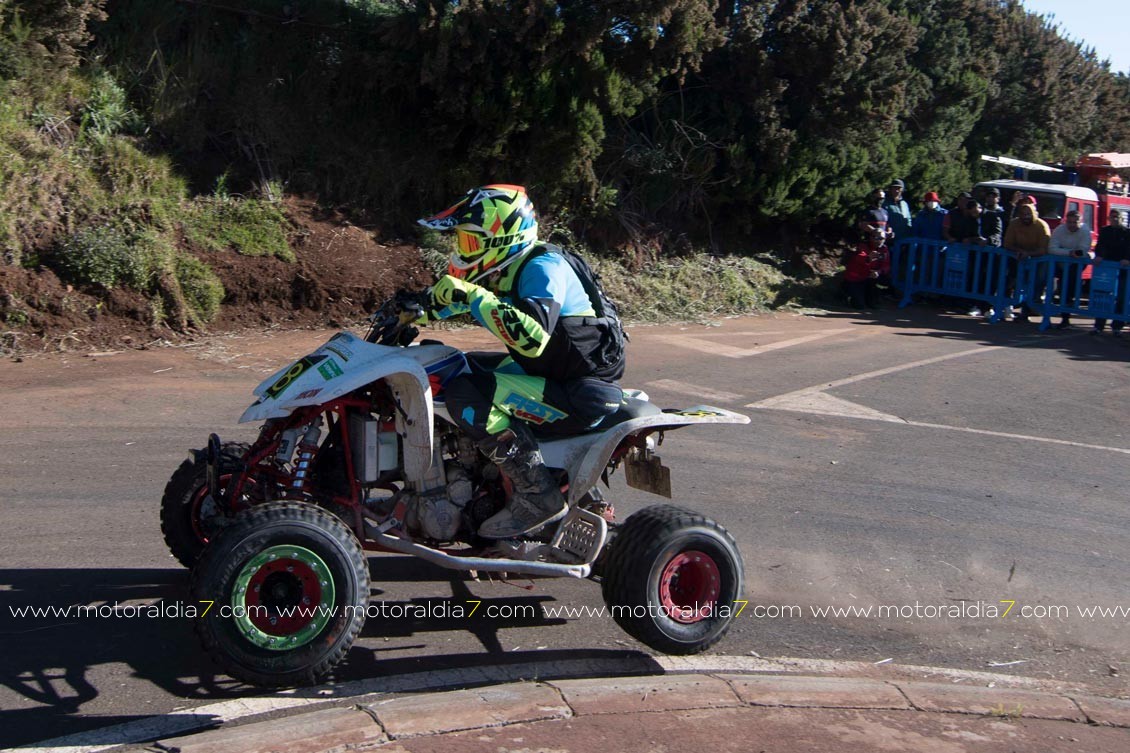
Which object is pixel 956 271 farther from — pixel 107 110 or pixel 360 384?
pixel 360 384

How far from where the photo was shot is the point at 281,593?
14.5ft

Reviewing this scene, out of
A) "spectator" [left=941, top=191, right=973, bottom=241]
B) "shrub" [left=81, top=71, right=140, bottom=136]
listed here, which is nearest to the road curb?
"shrub" [left=81, top=71, right=140, bottom=136]

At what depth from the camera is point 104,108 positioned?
12.3 m

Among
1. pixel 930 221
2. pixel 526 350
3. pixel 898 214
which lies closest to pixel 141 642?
pixel 526 350

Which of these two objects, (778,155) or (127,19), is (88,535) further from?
(778,155)

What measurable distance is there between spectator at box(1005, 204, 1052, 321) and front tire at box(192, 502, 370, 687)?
14580 mm

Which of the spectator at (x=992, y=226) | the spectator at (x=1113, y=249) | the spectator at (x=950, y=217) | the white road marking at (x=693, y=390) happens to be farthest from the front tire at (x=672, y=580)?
the spectator at (x=950, y=217)

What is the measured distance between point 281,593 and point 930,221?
1566 cm

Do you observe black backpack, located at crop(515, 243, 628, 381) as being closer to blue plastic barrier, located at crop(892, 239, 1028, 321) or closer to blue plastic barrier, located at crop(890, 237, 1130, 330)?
blue plastic barrier, located at crop(890, 237, 1130, 330)

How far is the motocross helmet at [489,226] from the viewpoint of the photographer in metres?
4.91

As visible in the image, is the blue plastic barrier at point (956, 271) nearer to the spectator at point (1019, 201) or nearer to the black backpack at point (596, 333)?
the spectator at point (1019, 201)

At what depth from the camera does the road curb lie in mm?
4047

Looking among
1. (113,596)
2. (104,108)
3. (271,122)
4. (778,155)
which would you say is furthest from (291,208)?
(113,596)

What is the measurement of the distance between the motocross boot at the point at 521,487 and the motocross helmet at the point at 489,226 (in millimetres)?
747
